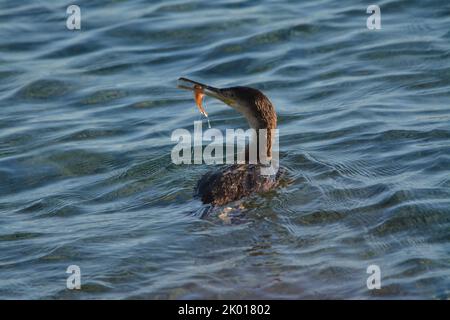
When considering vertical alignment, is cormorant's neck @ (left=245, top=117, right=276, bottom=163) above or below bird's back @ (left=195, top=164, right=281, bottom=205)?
above

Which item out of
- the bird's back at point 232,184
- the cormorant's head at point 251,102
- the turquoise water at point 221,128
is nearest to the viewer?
the turquoise water at point 221,128

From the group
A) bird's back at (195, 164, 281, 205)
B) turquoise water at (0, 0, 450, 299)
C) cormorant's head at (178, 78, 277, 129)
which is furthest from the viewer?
cormorant's head at (178, 78, 277, 129)

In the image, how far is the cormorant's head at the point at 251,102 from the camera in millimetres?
9180

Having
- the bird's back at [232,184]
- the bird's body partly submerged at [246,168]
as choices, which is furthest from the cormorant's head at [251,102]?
the bird's back at [232,184]

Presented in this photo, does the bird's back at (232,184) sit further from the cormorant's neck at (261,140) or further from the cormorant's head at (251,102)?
the cormorant's head at (251,102)

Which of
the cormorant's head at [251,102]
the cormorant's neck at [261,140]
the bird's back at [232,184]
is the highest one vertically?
the cormorant's head at [251,102]

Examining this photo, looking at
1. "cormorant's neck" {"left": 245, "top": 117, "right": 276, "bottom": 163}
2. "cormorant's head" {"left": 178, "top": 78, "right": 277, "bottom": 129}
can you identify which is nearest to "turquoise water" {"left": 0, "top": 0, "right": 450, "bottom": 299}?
"cormorant's neck" {"left": 245, "top": 117, "right": 276, "bottom": 163}

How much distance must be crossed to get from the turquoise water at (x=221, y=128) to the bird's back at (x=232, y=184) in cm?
13

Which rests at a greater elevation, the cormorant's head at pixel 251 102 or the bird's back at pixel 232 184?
the cormorant's head at pixel 251 102

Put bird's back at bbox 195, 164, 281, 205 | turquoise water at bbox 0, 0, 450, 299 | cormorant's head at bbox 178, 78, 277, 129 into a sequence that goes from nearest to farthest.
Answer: turquoise water at bbox 0, 0, 450, 299 < bird's back at bbox 195, 164, 281, 205 < cormorant's head at bbox 178, 78, 277, 129

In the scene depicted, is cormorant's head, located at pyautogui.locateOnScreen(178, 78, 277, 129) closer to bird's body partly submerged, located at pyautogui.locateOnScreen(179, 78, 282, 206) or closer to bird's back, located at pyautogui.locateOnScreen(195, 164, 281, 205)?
bird's body partly submerged, located at pyautogui.locateOnScreen(179, 78, 282, 206)

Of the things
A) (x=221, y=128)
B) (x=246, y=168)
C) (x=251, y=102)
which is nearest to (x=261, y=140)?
(x=251, y=102)

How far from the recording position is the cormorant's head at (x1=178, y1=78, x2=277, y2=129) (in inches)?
361

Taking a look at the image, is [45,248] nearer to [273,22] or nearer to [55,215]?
[55,215]
